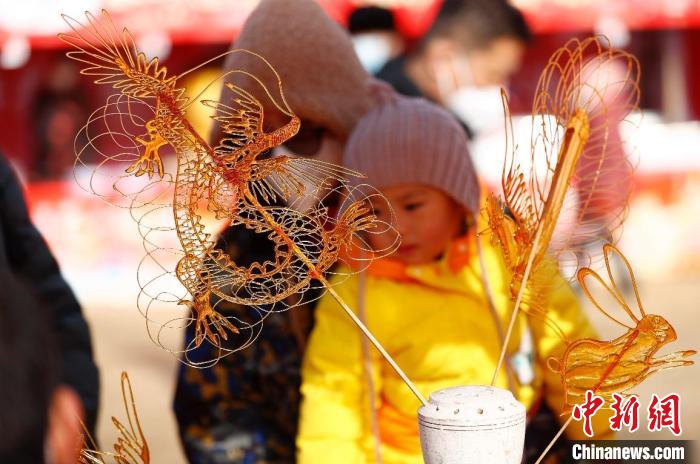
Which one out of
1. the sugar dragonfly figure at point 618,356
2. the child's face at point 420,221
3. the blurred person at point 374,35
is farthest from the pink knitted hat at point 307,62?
the blurred person at point 374,35

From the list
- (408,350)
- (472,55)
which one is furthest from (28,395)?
(472,55)

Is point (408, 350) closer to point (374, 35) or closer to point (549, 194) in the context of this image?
point (549, 194)

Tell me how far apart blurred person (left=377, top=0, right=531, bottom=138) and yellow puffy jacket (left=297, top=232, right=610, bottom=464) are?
1690mm

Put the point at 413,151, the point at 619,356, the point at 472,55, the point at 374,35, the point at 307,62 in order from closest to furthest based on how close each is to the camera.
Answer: the point at 619,356, the point at 413,151, the point at 307,62, the point at 472,55, the point at 374,35

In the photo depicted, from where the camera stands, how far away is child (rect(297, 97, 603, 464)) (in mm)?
1431

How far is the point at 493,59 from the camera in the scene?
138 inches

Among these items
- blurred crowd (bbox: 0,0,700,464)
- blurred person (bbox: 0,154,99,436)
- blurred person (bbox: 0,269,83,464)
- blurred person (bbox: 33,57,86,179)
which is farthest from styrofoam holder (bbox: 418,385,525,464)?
blurred person (bbox: 33,57,86,179)

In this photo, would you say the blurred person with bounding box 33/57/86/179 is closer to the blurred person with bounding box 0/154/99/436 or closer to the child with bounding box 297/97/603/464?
the blurred person with bounding box 0/154/99/436

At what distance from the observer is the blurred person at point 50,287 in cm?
159

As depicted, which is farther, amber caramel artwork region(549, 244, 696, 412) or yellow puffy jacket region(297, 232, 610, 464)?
yellow puffy jacket region(297, 232, 610, 464)

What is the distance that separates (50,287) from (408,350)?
60 cm

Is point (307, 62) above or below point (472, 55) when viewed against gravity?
below

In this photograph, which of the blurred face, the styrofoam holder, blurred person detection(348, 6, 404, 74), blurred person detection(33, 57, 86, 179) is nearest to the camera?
the styrofoam holder

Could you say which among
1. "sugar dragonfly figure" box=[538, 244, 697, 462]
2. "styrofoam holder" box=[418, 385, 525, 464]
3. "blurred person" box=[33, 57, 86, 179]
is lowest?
"styrofoam holder" box=[418, 385, 525, 464]
